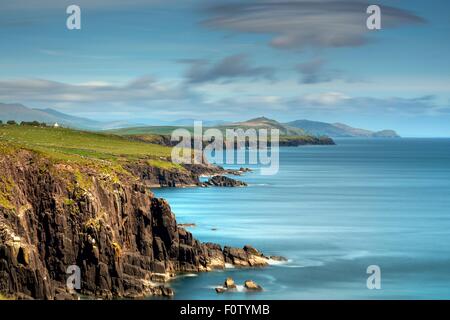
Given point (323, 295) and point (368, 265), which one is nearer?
point (323, 295)

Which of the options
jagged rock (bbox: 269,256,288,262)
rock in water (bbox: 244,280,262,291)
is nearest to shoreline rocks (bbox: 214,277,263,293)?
rock in water (bbox: 244,280,262,291)

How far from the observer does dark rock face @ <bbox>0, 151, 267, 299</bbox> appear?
301 feet

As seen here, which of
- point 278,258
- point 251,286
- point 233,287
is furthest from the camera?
point 278,258

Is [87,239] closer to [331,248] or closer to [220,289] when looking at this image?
[220,289]

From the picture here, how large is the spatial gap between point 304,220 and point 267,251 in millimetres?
45841

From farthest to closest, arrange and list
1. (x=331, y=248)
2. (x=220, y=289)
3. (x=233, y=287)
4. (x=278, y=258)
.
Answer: (x=331, y=248), (x=278, y=258), (x=233, y=287), (x=220, y=289)

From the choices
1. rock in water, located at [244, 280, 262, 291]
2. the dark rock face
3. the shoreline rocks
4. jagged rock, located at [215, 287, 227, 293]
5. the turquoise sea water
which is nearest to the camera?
the dark rock face

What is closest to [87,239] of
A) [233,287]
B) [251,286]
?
[233,287]

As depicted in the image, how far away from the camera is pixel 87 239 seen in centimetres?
10406

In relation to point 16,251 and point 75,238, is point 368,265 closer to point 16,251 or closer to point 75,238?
point 75,238

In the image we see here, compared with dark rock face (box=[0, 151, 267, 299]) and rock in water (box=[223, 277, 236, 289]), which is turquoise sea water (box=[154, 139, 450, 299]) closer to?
rock in water (box=[223, 277, 236, 289])

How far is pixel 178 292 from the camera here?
336 ft

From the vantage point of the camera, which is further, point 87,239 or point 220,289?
Result: point 87,239
